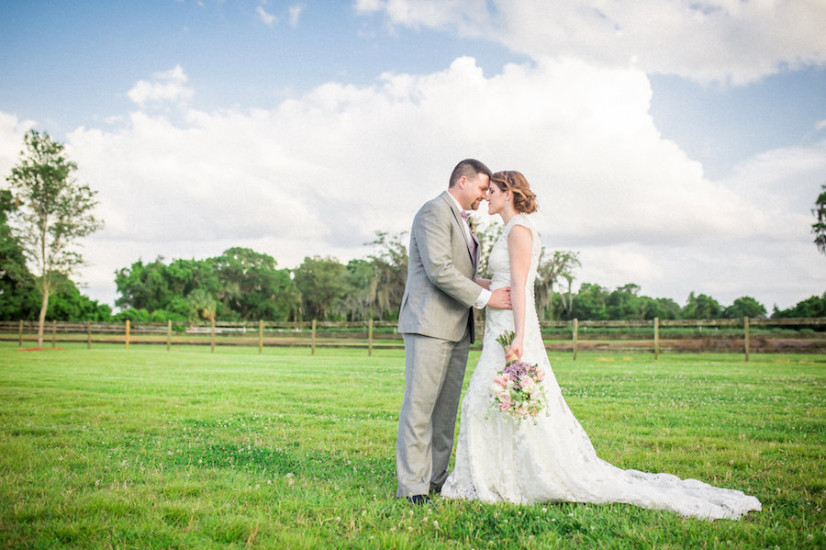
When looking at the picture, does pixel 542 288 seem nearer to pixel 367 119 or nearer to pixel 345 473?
pixel 367 119

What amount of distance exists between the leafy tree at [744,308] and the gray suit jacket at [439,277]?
65.3 metres

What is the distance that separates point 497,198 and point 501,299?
0.81 m

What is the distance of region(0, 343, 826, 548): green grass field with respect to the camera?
3168mm

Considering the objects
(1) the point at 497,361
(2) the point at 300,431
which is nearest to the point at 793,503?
(1) the point at 497,361

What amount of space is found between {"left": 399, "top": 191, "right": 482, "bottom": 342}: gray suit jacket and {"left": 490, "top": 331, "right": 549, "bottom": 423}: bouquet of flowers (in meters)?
0.50

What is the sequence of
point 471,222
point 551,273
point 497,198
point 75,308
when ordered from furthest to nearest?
point 75,308, point 551,273, point 471,222, point 497,198

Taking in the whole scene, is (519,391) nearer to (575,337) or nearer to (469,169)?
(469,169)

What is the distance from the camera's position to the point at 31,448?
5453mm

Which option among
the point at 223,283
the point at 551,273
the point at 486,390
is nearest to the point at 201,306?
the point at 223,283

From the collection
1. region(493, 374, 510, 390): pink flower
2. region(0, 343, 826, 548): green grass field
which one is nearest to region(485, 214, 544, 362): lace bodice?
region(493, 374, 510, 390): pink flower

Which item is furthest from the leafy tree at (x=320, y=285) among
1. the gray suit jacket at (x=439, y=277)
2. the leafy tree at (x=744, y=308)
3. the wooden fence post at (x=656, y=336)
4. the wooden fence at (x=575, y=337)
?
the gray suit jacket at (x=439, y=277)

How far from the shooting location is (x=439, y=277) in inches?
153

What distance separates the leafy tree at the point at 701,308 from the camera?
60.9m

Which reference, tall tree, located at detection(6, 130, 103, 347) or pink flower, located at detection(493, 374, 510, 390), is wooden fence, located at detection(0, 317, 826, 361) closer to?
tall tree, located at detection(6, 130, 103, 347)
